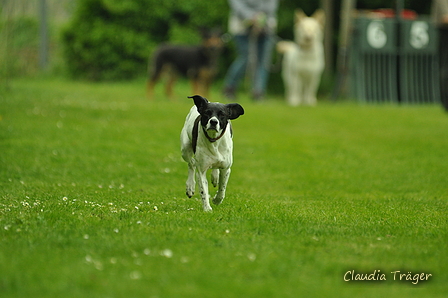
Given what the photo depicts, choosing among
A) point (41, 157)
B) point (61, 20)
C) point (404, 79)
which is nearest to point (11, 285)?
point (41, 157)

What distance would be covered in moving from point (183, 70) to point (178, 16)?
28.0 ft

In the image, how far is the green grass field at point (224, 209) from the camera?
478 cm

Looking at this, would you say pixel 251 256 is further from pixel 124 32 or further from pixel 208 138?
pixel 124 32

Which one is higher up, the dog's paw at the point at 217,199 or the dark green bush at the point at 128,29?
the dark green bush at the point at 128,29

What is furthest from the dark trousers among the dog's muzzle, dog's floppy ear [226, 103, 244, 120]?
the dog's muzzle

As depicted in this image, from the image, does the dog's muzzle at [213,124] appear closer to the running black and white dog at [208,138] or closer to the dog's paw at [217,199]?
the running black and white dog at [208,138]

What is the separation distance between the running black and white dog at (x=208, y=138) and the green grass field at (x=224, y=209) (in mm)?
392

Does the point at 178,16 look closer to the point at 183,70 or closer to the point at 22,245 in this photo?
the point at 183,70

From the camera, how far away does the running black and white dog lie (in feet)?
21.8

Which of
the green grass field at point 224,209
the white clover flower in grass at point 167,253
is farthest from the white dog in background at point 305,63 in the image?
the white clover flower in grass at point 167,253

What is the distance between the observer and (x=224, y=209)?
7328 mm

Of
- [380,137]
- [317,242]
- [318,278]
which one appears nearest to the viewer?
[318,278]

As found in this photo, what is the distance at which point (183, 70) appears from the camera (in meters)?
20.6

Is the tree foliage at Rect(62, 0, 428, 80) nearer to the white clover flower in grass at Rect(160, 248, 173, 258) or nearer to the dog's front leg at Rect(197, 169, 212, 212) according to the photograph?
the dog's front leg at Rect(197, 169, 212, 212)
